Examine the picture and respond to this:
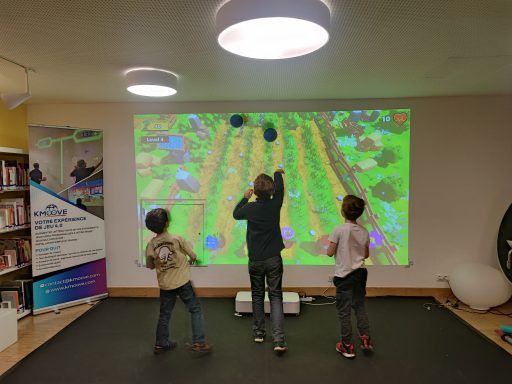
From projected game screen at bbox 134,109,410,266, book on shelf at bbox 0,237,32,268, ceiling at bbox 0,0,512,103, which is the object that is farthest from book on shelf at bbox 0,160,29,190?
projected game screen at bbox 134,109,410,266

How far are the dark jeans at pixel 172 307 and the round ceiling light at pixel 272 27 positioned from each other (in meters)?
1.74

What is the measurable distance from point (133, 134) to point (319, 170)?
2110mm

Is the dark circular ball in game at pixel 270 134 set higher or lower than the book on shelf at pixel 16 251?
higher

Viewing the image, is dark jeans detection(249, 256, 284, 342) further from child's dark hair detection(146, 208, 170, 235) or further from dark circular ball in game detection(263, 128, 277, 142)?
dark circular ball in game detection(263, 128, 277, 142)

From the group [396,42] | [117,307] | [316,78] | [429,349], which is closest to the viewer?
[396,42]

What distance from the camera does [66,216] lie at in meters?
3.69

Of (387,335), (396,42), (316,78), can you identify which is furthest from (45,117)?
(387,335)

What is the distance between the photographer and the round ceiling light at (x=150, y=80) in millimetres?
2760

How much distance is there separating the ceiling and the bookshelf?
688 mm

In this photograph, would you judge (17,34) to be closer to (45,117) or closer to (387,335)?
(45,117)

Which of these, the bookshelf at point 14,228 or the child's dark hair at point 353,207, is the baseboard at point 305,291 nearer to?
the bookshelf at point 14,228

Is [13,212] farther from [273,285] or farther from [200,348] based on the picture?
→ [273,285]

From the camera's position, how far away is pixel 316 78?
9.94 ft

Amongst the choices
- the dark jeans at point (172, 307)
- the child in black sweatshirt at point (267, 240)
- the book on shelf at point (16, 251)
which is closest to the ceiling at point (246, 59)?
the child in black sweatshirt at point (267, 240)
